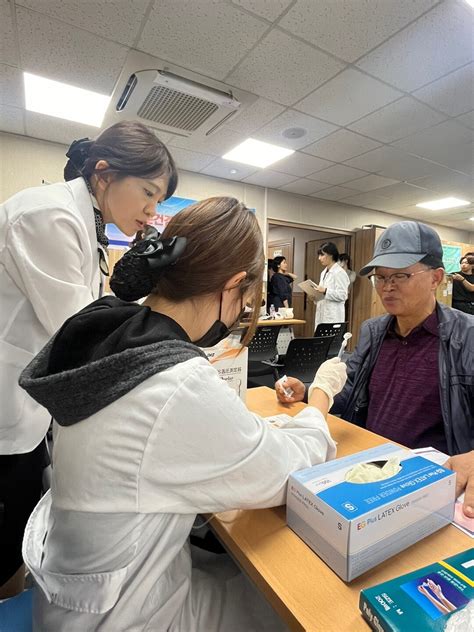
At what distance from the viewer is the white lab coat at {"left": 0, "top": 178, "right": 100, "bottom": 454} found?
3.13 feet

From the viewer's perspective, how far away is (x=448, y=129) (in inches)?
117

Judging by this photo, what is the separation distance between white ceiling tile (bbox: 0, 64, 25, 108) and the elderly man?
8.61 ft

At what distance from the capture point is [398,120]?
9.21 ft

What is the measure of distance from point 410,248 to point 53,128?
326 cm

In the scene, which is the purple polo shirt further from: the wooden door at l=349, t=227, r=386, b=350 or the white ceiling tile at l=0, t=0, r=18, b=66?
the wooden door at l=349, t=227, r=386, b=350

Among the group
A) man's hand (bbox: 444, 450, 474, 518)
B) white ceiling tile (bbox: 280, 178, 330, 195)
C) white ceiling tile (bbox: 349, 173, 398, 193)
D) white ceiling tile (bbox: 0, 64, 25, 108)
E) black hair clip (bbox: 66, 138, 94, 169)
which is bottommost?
man's hand (bbox: 444, 450, 474, 518)

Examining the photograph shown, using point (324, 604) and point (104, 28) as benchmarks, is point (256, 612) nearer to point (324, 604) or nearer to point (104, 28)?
point (324, 604)

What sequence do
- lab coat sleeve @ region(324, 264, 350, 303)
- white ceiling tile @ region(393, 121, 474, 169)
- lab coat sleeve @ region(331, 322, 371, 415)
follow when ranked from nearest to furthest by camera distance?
lab coat sleeve @ region(331, 322, 371, 415) → white ceiling tile @ region(393, 121, 474, 169) → lab coat sleeve @ region(324, 264, 350, 303)

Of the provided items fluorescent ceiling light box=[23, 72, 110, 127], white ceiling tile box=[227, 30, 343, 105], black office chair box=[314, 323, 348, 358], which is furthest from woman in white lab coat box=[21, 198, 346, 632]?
black office chair box=[314, 323, 348, 358]

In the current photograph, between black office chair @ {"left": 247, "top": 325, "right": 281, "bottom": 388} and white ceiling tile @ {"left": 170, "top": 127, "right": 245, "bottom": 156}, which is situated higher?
white ceiling tile @ {"left": 170, "top": 127, "right": 245, "bottom": 156}

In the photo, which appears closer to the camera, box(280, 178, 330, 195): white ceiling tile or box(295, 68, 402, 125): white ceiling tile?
box(295, 68, 402, 125): white ceiling tile

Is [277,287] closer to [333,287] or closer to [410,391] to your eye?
[333,287]

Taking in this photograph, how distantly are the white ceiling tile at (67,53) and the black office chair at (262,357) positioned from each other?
6.98ft

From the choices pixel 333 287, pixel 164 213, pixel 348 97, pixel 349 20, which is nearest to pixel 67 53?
pixel 349 20
